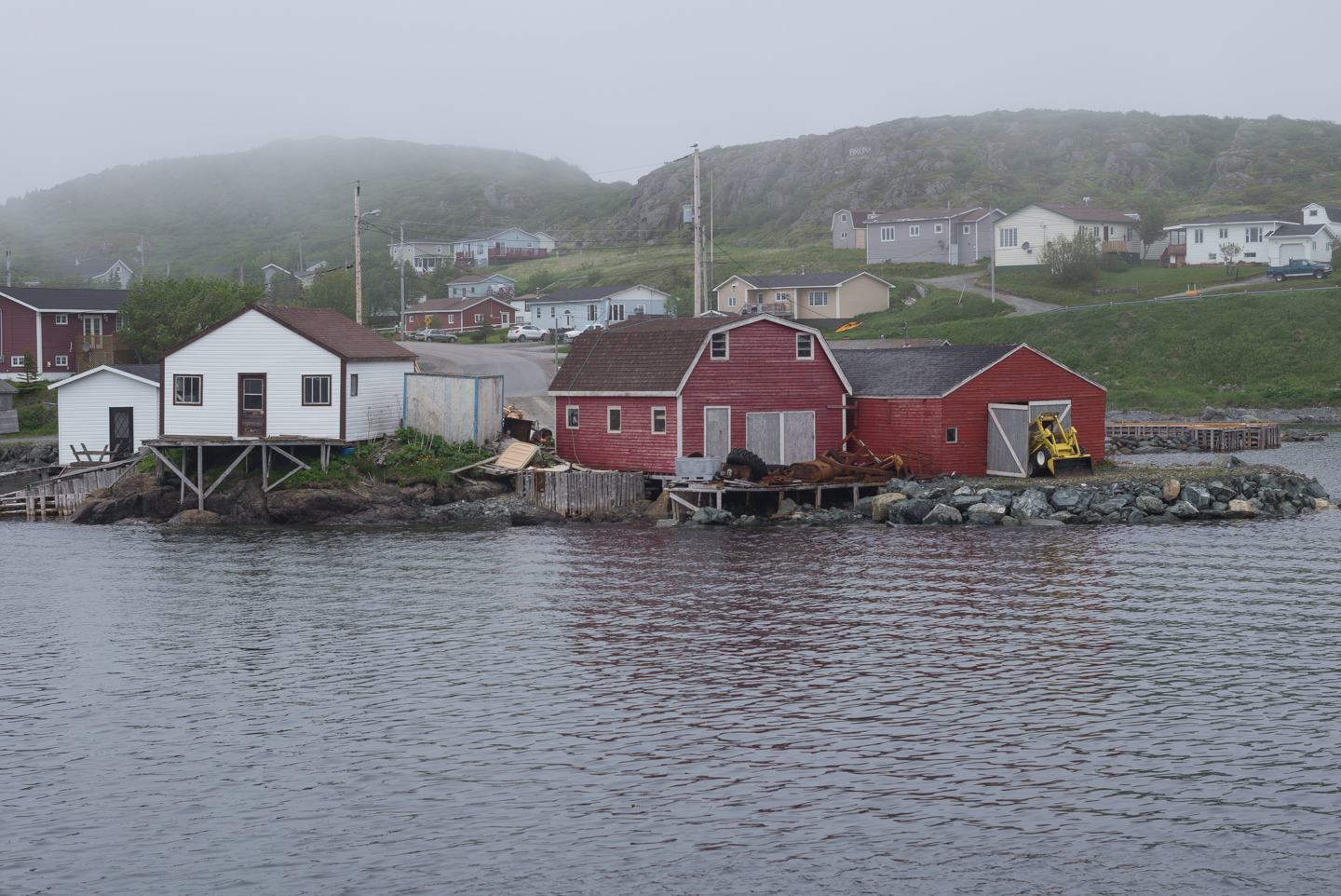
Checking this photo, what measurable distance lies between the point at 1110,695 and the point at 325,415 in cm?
3071

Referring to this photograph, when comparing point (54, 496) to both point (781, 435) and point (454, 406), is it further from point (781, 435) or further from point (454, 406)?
point (781, 435)

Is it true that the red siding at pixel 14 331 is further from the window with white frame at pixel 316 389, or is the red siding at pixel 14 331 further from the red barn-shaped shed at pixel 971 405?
the red barn-shaped shed at pixel 971 405

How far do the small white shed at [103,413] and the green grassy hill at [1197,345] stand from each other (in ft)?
171

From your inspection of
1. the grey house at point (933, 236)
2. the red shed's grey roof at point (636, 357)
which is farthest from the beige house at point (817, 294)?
the red shed's grey roof at point (636, 357)

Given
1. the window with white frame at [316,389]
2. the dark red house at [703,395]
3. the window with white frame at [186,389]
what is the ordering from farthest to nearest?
the window with white frame at [186,389]
the window with white frame at [316,389]
the dark red house at [703,395]

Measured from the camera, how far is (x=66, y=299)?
7300 centimetres

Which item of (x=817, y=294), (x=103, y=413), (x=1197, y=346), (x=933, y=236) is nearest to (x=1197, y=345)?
(x=1197, y=346)

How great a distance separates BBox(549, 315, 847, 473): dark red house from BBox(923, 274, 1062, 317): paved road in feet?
167

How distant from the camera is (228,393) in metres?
42.8

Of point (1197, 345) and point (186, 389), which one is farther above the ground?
point (1197, 345)

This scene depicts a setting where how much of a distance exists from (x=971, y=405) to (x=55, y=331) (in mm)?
57448

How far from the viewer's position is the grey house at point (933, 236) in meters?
113

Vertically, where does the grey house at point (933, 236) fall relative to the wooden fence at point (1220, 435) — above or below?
above

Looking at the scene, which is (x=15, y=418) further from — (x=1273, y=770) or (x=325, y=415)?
(x=1273, y=770)
